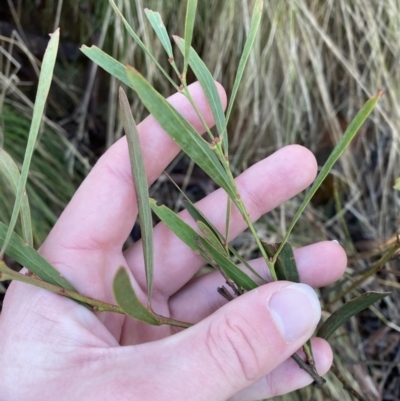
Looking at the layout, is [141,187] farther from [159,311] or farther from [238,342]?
[159,311]

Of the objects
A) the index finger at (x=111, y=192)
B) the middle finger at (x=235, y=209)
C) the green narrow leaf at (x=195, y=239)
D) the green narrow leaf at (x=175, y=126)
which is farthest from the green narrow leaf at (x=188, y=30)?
the middle finger at (x=235, y=209)

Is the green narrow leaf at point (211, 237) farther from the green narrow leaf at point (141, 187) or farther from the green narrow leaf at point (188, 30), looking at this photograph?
the green narrow leaf at point (188, 30)

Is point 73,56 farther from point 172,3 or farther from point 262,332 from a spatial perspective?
point 262,332

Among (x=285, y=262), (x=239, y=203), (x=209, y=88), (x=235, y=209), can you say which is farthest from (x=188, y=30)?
(x=235, y=209)

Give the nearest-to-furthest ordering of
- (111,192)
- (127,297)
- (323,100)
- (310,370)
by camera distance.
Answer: (127,297)
(310,370)
(111,192)
(323,100)

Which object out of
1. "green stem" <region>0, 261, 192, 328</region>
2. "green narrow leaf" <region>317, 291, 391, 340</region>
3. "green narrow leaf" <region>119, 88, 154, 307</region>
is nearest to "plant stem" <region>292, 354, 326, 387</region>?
"green narrow leaf" <region>317, 291, 391, 340</region>

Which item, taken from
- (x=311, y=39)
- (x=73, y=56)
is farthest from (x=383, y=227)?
(x=73, y=56)

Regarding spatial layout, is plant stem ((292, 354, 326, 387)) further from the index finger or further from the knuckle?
the index finger

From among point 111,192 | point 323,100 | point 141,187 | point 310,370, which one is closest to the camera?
point 141,187
